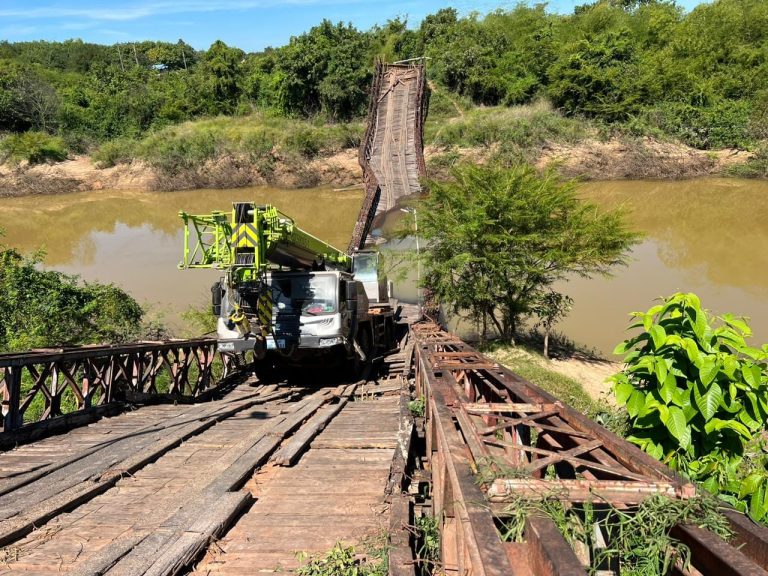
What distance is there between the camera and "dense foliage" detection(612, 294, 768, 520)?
398 cm

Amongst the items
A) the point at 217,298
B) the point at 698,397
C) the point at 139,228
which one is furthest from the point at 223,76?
the point at 698,397

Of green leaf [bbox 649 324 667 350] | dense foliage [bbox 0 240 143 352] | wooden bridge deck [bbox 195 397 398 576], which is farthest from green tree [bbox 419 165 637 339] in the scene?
green leaf [bbox 649 324 667 350]

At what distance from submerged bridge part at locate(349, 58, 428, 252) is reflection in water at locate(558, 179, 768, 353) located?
9.03 metres

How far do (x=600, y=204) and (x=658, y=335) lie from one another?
2203 centimetres

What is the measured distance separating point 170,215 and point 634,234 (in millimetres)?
31121

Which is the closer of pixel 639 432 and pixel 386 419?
pixel 639 432

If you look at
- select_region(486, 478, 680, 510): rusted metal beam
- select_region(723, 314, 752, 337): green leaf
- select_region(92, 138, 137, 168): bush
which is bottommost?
select_region(486, 478, 680, 510): rusted metal beam

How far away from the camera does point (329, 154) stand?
143 ft

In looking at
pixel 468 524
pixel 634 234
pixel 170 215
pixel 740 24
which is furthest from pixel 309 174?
pixel 468 524

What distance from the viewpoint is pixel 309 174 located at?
140ft

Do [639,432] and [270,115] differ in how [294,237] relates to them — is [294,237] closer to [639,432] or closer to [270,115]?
[639,432]

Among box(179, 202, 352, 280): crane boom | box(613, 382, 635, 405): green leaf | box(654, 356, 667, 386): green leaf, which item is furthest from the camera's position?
box(179, 202, 352, 280): crane boom

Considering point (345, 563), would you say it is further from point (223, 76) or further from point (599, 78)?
point (223, 76)

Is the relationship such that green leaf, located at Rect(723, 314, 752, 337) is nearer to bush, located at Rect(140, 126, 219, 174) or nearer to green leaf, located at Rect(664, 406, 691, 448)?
green leaf, located at Rect(664, 406, 691, 448)
